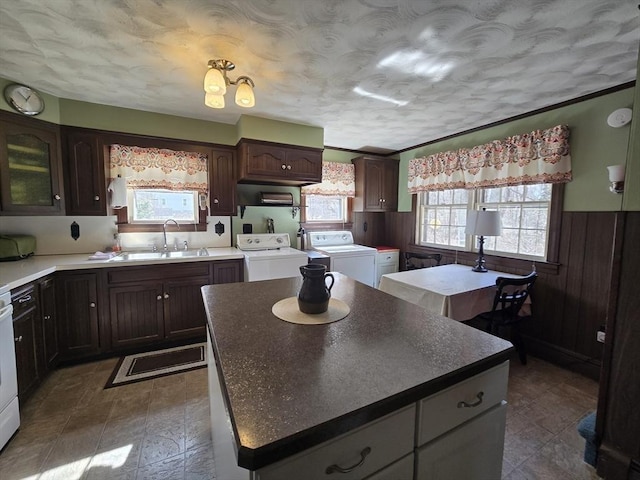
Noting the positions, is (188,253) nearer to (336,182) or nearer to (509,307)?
(336,182)

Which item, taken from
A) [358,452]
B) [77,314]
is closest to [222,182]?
[77,314]

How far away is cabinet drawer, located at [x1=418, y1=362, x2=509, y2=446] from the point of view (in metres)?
0.82

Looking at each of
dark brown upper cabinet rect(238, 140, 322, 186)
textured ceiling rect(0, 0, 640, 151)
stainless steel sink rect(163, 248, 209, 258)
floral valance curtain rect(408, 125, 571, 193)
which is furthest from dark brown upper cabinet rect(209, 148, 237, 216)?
floral valance curtain rect(408, 125, 571, 193)

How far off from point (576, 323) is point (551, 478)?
1577 mm

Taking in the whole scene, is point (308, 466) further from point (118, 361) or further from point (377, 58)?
point (118, 361)

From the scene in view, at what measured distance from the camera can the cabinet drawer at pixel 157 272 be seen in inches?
98.1

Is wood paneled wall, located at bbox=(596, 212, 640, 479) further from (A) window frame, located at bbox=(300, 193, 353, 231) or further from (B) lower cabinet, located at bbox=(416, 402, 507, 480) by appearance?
(A) window frame, located at bbox=(300, 193, 353, 231)

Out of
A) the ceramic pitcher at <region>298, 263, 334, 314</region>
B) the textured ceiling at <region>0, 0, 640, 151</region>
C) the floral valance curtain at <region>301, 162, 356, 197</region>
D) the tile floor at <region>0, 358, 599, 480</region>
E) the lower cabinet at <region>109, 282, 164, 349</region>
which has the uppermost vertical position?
the textured ceiling at <region>0, 0, 640, 151</region>

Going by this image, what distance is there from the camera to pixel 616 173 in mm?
2090

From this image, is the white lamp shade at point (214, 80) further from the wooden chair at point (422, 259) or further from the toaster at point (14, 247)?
the wooden chair at point (422, 259)

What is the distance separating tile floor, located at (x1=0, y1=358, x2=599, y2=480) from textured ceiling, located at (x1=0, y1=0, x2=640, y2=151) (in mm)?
2395

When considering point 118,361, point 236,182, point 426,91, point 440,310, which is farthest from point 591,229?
point 118,361

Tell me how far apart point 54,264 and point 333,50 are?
107 inches

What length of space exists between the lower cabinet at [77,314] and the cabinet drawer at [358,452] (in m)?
2.63
